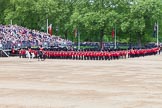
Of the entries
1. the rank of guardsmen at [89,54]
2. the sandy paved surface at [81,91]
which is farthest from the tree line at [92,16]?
the sandy paved surface at [81,91]

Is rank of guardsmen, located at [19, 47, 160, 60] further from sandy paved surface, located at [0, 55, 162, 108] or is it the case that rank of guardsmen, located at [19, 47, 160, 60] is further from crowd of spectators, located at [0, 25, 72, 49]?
sandy paved surface, located at [0, 55, 162, 108]

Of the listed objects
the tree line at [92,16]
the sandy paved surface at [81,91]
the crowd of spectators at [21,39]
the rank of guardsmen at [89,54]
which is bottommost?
the sandy paved surface at [81,91]

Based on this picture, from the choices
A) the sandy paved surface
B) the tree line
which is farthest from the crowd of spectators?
the sandy paved surface

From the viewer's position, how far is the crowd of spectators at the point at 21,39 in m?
63.5

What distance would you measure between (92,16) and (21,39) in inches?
772

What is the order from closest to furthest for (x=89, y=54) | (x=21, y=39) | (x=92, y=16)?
(x=89, y=54)
(x=21, y=39)
(x=92, y=16)

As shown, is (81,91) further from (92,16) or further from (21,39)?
(92,16)

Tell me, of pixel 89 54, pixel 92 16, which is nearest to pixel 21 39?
pixel 92 16

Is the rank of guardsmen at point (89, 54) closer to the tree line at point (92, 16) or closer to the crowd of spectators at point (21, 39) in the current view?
the crowd of spectators at point (21, 39)

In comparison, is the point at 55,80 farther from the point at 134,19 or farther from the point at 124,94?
the point at 134,19

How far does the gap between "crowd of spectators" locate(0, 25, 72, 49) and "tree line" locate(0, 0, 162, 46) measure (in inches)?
327

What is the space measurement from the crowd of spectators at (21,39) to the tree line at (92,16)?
8.31m

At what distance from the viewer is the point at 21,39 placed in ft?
231

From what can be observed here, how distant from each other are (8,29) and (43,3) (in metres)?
21.8
